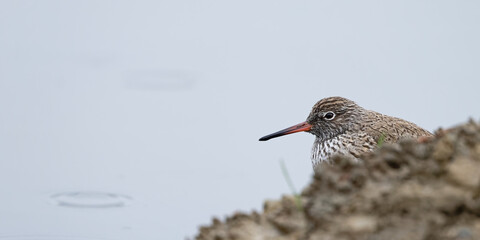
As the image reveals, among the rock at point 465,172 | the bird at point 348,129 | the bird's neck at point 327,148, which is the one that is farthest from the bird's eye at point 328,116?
the rock at point 465,172

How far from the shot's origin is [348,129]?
6.86 meters

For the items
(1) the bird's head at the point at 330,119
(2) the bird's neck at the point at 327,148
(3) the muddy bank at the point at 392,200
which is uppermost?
(1) the bird's head at the point at 330,119

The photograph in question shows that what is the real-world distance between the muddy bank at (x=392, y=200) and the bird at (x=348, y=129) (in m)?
2.86

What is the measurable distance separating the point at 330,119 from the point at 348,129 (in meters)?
0.20

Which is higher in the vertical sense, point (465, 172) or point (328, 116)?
point (328, 116)

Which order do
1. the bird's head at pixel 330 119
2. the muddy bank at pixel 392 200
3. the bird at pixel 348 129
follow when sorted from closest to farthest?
the muddy bank at pixel 392 200 < the bird at pixel 348 129 < the bird's head at pixel 330 119

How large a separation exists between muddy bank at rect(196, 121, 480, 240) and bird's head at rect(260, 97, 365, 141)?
134 inches

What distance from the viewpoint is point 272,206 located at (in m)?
3.75

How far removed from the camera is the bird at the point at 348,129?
21.0ft

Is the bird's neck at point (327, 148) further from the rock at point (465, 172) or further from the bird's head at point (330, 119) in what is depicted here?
the rock at point (465, 172)

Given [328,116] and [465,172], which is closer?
[465,172]

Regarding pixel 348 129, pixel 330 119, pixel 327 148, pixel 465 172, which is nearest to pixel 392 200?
pixel 465 172

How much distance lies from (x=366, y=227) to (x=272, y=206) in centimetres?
82

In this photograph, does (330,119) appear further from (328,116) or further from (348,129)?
(348,129)
